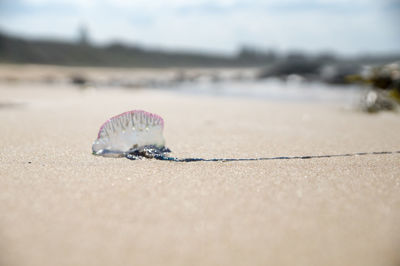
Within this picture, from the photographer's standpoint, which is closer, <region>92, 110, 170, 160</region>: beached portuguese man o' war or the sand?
the sand

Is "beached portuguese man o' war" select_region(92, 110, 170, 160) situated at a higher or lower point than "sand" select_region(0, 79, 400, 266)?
higher

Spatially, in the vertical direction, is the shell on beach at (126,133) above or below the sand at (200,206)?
above

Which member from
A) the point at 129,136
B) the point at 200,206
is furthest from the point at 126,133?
the point at 200,206

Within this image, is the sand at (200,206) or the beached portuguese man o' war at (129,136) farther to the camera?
the beached portuguese man o' war at (129,136)

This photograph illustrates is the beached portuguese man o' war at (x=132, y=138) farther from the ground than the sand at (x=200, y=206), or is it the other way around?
the beached portuguese man o' war at (x=132, y=138)

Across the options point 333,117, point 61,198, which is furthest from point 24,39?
point 61,198

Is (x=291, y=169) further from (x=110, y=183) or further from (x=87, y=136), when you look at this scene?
(x=87, y=136)

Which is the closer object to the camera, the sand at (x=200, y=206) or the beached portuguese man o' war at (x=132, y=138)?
the sand at (x=200, y=206)
